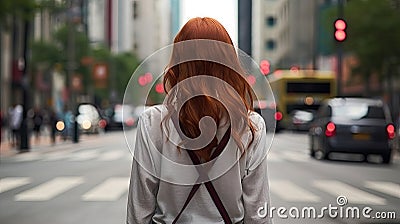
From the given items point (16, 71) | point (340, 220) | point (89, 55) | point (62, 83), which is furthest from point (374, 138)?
point (62, 83)

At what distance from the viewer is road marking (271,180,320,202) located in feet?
37.6

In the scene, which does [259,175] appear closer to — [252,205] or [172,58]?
[252,205]

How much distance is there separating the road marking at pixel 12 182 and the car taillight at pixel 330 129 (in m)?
8.16

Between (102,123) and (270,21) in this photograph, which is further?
(102,123)

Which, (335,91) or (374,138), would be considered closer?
(374,138)

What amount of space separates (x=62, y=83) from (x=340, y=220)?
222ft

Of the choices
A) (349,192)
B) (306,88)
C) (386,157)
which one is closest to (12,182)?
(349,192)

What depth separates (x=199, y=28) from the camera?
9.59 feet

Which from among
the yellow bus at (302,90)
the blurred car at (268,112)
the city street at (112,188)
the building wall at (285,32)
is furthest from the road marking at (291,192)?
the yellow bus at (302,90)

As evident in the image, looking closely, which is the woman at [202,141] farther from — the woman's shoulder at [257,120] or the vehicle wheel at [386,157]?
the vehicle wheel at [386,157]

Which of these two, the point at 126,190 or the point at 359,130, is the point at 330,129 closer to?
the point at 359,130

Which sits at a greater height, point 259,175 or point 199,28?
point 199,28

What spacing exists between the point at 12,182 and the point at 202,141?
39.5ft

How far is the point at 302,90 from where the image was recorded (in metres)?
43.6
